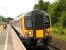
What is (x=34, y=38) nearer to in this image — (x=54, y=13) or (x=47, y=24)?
(x=47, y=24)

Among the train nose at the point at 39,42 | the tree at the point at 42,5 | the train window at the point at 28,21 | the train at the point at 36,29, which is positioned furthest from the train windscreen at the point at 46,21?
the tree at the point at 42,5

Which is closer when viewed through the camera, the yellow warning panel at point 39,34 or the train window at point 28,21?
the yellow warning panel at point 39,34

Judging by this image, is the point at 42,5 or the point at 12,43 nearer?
the point at 12,43

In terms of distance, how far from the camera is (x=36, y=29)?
64.2 ft

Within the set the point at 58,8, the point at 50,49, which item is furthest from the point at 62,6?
the point at 50,49

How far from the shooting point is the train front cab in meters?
19.3

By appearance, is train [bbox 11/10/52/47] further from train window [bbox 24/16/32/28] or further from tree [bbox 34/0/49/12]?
tree [bbox 34/0/49/12]

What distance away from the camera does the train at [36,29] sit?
63.3 feet

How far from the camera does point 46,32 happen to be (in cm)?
1973

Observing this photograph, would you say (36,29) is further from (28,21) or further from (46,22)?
(46,22)

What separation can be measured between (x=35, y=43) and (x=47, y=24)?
5.93ft

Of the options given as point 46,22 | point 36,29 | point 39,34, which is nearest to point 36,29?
point 36,29

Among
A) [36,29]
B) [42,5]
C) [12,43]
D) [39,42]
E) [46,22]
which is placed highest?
[42,5]

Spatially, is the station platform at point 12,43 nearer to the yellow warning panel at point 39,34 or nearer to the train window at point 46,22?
the yellow warning panel at point 39,34
